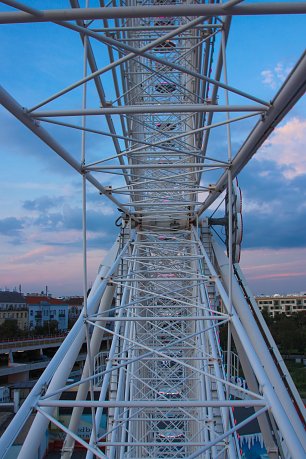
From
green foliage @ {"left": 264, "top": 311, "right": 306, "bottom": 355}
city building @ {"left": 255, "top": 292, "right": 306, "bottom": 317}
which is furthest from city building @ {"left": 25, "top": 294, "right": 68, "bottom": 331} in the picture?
city building @ {"left": 255, "top": 292, "right": 306, "bottom": 317}

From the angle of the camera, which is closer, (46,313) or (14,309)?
(14,309)

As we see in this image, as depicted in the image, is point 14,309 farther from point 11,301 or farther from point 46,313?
point 46,313

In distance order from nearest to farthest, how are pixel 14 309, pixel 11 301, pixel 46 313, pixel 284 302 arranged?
pixel 14 309
pixel 11 301
pixel 46 313
pixel 284 302

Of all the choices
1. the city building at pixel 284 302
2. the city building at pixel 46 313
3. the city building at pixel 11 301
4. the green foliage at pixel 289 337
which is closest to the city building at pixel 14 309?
the city building at pixel 11 301

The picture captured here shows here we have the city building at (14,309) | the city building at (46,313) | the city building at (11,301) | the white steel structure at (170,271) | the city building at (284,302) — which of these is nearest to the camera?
the white steel structure at (170,271)

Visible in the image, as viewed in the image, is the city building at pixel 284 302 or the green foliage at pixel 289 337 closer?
the green foliage at pixel 289 337

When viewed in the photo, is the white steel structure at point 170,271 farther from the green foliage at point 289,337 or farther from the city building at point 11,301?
the city building at point 11,301

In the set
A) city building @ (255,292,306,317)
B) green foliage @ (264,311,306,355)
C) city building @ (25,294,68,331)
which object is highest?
city building @ (255,292,306,317)

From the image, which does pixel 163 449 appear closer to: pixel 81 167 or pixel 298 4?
pixel 81 167

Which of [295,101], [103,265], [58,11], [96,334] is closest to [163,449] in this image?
[96,334]

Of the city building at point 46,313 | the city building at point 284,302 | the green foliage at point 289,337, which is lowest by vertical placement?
the green foliage at point 289,337

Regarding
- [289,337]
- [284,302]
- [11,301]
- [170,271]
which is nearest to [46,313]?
[11,301]

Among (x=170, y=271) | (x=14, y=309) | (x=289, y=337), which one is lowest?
(x=289, y=337)

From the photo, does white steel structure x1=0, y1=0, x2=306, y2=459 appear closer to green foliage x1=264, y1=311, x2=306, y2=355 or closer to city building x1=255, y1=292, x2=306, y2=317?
green foliage x1=264, y1=311, x2=306, y2=355
